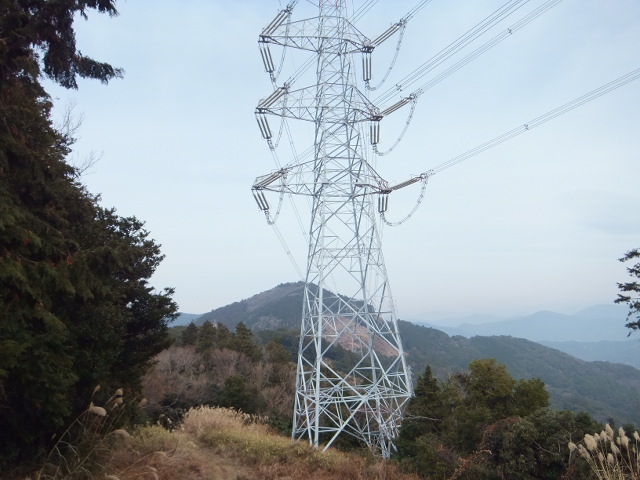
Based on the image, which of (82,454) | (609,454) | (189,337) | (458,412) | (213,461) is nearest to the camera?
(609,454)

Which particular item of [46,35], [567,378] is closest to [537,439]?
[46,35]

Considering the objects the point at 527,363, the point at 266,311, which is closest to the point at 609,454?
the point at 527,363

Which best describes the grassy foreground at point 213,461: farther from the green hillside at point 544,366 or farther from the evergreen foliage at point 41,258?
the green hillside at point 544,366

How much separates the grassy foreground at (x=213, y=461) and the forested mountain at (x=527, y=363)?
54590 millimetres

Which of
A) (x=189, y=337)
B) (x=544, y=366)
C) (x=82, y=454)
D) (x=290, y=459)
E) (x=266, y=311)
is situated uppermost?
(x=266, y=311)

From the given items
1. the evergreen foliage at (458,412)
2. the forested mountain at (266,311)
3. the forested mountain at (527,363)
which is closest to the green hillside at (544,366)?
the forested mountain at (527,363)

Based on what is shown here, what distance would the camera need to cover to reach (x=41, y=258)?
194 inches

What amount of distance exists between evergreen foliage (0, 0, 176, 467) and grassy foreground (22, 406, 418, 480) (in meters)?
0.62

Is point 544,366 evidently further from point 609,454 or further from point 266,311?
point 609,454

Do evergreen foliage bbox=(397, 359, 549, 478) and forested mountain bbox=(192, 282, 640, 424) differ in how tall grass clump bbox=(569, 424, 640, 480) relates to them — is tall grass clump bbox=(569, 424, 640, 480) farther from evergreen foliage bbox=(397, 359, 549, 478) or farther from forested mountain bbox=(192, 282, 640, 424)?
forested mountain bbox=(192, 282, 640, 424)

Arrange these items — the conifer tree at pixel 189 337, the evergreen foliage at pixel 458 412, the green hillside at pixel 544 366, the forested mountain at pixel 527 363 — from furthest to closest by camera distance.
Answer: the green hillside at pixel 544 366 < the forested mountain at pixel 527 363 < the conifer tree at pixel 189 337 < the evergreen foliage at pixel 458 412

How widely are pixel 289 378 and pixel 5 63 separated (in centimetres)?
3102

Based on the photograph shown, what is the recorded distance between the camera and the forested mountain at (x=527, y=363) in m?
78.6

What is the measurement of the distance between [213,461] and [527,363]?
10623 centimetres
